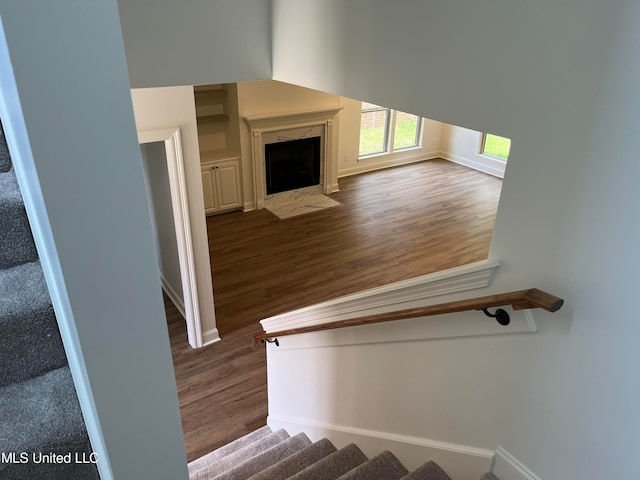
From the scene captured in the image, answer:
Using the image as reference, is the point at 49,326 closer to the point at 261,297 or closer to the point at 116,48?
the point at 116,48

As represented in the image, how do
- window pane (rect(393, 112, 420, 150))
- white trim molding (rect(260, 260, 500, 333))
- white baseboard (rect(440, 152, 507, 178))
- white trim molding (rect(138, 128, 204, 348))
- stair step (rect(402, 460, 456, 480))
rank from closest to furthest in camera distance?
white trim molding (rect(260, 260, 500, 333)) → stair step (rect(402, 460, 456, 480)) → white trim molding (rect(138, 128, 204, 348)) → white baseboard (rect(440, 152, 507, 178)) → window pane (rect(393, 112, 420, 150))

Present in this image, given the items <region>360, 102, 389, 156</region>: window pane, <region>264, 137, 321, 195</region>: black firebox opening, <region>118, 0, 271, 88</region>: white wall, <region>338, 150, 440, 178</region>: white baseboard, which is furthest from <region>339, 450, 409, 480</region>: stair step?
<region>360, 102, 389, 156</region>: window pane

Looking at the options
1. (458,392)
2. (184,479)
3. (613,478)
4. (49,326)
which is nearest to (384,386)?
(458,392)

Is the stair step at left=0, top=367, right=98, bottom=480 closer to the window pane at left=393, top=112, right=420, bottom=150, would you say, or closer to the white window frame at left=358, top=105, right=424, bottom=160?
the white window frame at left=358, top=105, right=424, bottom=160

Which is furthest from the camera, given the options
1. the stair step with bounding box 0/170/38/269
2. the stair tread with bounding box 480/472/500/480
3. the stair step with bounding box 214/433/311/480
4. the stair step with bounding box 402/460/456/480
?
the stair step with bounding box 214/433/311/480

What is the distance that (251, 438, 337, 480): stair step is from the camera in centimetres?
258

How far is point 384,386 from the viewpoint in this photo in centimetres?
242

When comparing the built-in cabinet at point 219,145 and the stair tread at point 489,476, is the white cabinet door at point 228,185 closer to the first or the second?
the built-in cabinet at point 219,145

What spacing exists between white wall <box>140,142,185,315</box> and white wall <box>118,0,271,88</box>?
1477 mm

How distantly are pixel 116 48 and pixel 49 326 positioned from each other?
735 millimetres

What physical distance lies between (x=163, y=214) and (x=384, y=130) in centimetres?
609

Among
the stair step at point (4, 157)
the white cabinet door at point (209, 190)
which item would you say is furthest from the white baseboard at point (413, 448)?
the white cabinet door at point (209, 190)

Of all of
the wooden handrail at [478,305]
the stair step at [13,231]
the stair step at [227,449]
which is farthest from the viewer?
the stair step at [227,449]

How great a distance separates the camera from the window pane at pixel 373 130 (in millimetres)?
9398
